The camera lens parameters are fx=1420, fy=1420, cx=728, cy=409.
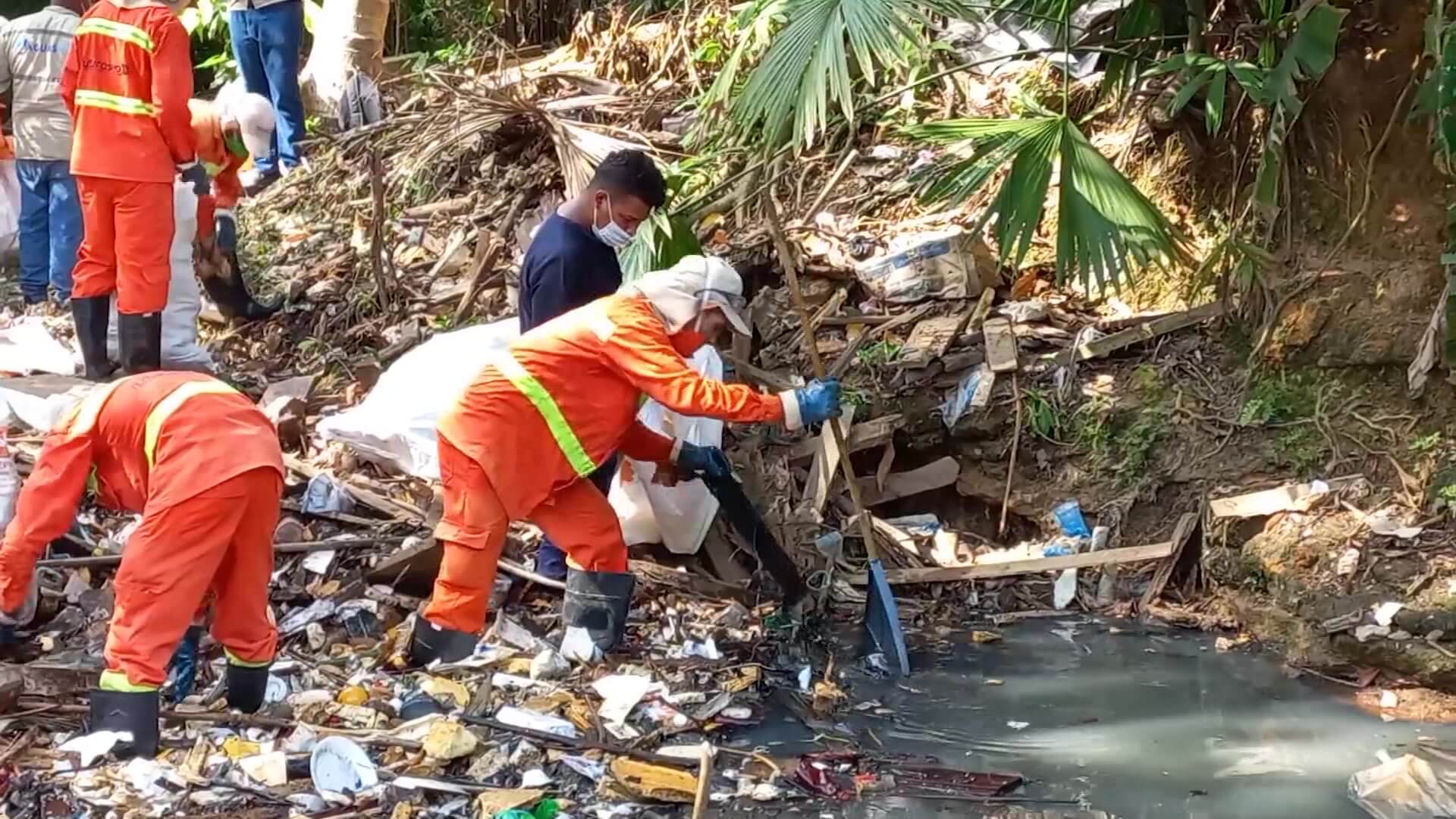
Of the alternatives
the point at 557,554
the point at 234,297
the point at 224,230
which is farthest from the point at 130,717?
the point at 234,297

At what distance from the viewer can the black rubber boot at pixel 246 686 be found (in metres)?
3.90

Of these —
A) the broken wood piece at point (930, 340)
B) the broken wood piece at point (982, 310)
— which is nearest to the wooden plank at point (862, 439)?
the broken wood piece at point (930, 340)

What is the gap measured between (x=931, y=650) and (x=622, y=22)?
5.10 m

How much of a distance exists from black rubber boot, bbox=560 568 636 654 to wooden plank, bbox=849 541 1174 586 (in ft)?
3.55

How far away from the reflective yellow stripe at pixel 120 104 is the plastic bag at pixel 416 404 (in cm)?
132

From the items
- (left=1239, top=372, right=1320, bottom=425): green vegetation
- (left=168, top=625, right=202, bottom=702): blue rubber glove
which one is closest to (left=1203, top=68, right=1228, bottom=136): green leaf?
(left=1239, top=372, right=1320, bottom=425): green vegetation

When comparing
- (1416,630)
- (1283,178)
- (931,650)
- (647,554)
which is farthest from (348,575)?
(1283,178)

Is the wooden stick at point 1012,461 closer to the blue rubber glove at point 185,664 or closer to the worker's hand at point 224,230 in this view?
the blue rubber glove at point 185,664

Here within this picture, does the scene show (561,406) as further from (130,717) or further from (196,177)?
(196,177)

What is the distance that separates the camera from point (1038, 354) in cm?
599

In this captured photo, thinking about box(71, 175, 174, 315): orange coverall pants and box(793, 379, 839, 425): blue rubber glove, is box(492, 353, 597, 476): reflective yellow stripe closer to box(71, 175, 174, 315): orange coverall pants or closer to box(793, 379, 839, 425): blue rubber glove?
box(793, 379, 839, 425): blue rubber glove

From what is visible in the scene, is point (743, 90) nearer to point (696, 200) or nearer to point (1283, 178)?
point (696, 200)

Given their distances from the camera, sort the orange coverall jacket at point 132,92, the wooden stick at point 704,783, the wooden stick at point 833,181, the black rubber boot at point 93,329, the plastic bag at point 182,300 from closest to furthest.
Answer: the wooden stick at point 704,783, the orange coverall jacket at point 132,92, the black rubber boot at point 93,329, the plastic bag at point 182,300, the wooden stick at point 833,181

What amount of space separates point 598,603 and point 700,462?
56 centimetres
